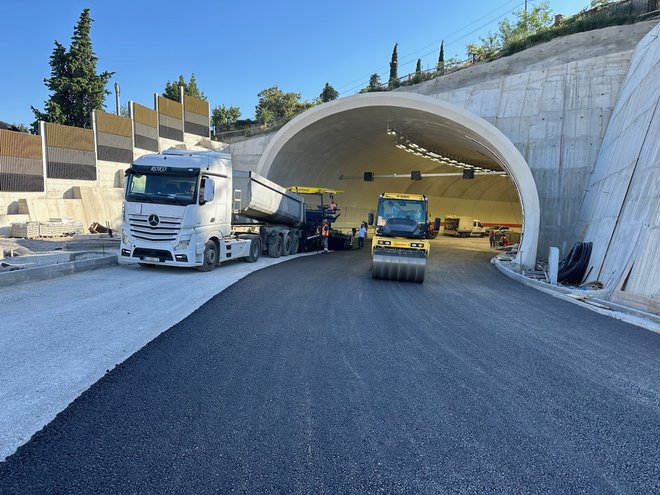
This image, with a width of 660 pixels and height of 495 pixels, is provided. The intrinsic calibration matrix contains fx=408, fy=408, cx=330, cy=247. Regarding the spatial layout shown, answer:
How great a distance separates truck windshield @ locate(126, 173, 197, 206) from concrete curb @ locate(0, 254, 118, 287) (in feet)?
6.80

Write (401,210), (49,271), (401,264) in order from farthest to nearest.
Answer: (401,210), (401,264), (49,271)

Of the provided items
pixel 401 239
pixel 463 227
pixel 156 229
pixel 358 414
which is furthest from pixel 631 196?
pixel 463 227

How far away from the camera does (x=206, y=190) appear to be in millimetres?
11461

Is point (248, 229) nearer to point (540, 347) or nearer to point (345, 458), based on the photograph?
point (540, 347)

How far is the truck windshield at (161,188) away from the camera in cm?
1112

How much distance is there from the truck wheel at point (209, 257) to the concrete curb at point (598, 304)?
9724mm

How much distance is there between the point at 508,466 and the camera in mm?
2992

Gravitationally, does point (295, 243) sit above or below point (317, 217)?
below

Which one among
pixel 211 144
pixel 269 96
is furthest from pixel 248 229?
pixel 269 96

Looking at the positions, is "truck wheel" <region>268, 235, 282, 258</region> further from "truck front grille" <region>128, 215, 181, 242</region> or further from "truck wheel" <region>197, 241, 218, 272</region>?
"truck front grille" <region>128, 215, 181, 242</region>

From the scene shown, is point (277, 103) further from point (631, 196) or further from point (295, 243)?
point (631, 196)

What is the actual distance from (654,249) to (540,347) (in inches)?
184

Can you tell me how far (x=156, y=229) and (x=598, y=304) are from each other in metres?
11.2

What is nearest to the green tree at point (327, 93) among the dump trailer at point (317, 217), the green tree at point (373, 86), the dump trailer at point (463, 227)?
the green tree at point (373, 86)
